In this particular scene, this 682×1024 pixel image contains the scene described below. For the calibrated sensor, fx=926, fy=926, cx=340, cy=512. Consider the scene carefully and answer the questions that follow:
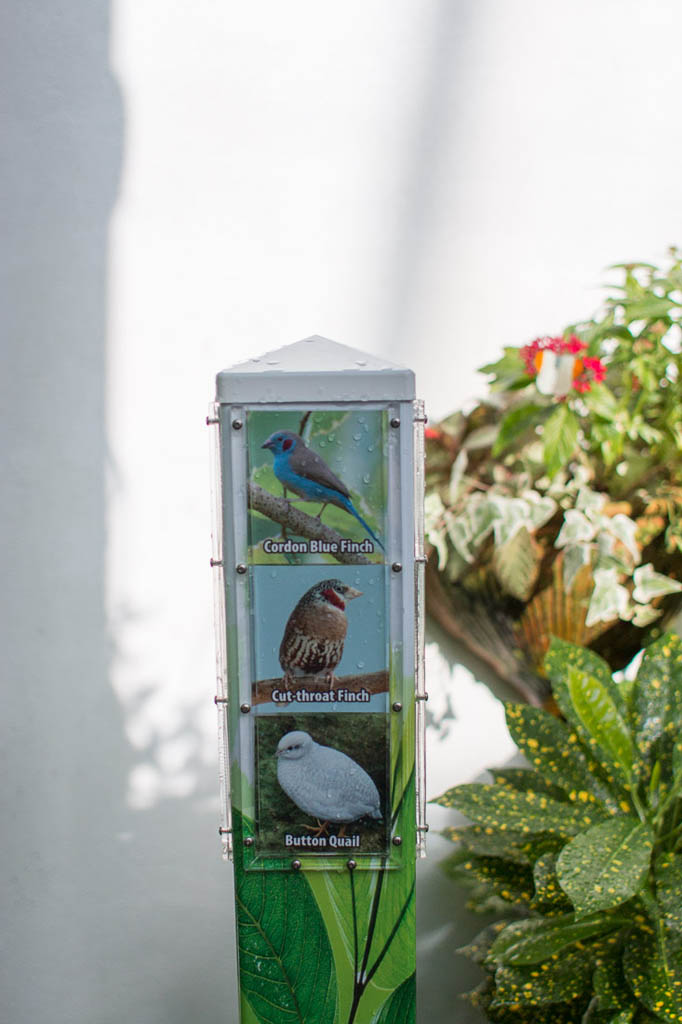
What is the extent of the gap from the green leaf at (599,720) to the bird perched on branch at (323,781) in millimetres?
546

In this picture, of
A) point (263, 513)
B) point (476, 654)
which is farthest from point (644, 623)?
point (263, 513)

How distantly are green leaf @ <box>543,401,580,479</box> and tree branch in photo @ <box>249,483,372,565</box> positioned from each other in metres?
0.74

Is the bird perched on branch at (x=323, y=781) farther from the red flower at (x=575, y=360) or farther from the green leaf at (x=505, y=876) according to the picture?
the red flower at (x=575, y=360)

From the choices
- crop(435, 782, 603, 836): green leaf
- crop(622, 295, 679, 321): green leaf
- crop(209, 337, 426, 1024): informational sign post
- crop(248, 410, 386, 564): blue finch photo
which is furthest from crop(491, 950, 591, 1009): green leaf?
crop(622, 295, 679, 321): green leaf

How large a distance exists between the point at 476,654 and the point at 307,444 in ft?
3.33

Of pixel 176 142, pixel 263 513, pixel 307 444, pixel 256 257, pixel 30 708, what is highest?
pixel 176 142

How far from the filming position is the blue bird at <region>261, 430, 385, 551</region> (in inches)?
53.9

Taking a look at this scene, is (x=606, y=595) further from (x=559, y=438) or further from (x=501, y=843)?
(x=501, y=843)

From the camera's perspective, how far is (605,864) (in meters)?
1.59

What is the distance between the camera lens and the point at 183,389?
2072mm

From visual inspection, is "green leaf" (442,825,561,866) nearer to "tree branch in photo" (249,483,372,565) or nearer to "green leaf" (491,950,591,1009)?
"green leaf" (491,950,591,1009)

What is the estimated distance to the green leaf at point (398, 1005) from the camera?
147 centimetres

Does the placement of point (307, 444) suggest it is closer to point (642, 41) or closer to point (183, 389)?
point (183, 389)

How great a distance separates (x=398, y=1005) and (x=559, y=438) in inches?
44.1
